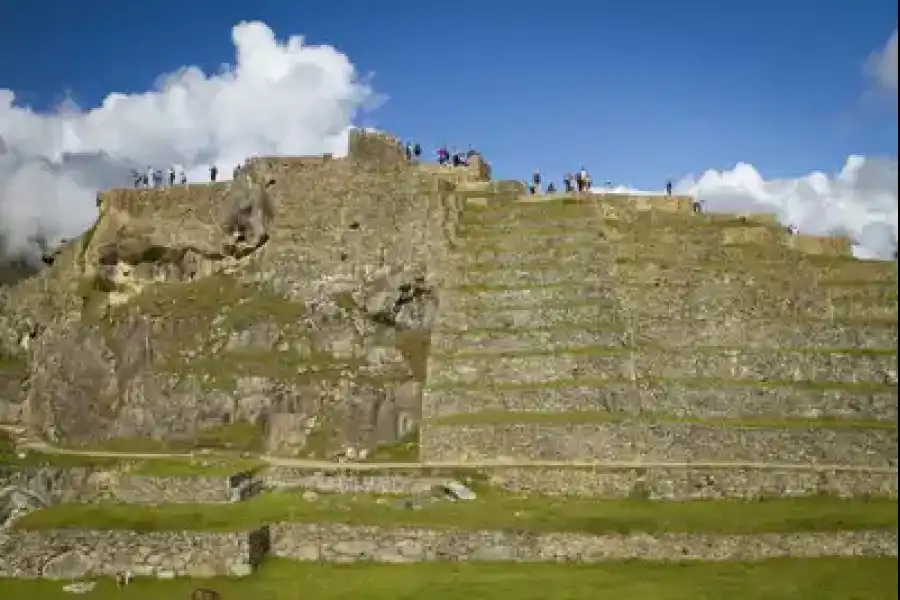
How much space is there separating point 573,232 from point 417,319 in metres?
9.38

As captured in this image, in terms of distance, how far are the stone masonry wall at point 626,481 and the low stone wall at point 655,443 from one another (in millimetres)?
1576

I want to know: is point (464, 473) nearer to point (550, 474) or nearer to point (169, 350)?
point (550, 474)

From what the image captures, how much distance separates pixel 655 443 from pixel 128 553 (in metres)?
20.1

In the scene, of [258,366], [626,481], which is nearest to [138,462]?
[258,366]

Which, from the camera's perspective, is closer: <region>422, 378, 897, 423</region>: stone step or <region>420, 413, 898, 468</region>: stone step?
<region>420, 413, 898, 468</region>: stone step

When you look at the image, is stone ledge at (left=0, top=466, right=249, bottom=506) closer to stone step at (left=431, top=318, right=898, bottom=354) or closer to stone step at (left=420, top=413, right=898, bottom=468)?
stone step at (left=420, top=413, right=898, bottom=468)

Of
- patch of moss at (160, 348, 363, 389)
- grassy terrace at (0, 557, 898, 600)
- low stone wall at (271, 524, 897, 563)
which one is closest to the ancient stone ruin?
low stone wall at (271, 524, 897, 563)

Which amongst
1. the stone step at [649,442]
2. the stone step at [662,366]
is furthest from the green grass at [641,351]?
the stone step at [649,442]

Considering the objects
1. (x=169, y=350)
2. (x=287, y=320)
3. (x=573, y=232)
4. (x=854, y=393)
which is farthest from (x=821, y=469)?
(x=169, y=350)

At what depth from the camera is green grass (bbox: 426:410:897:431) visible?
38.6 meters

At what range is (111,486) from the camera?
39281 mm

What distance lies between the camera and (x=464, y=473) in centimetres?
3784

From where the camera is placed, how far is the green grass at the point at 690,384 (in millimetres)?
40281

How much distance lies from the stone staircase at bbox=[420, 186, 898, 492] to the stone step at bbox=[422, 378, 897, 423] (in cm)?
6
